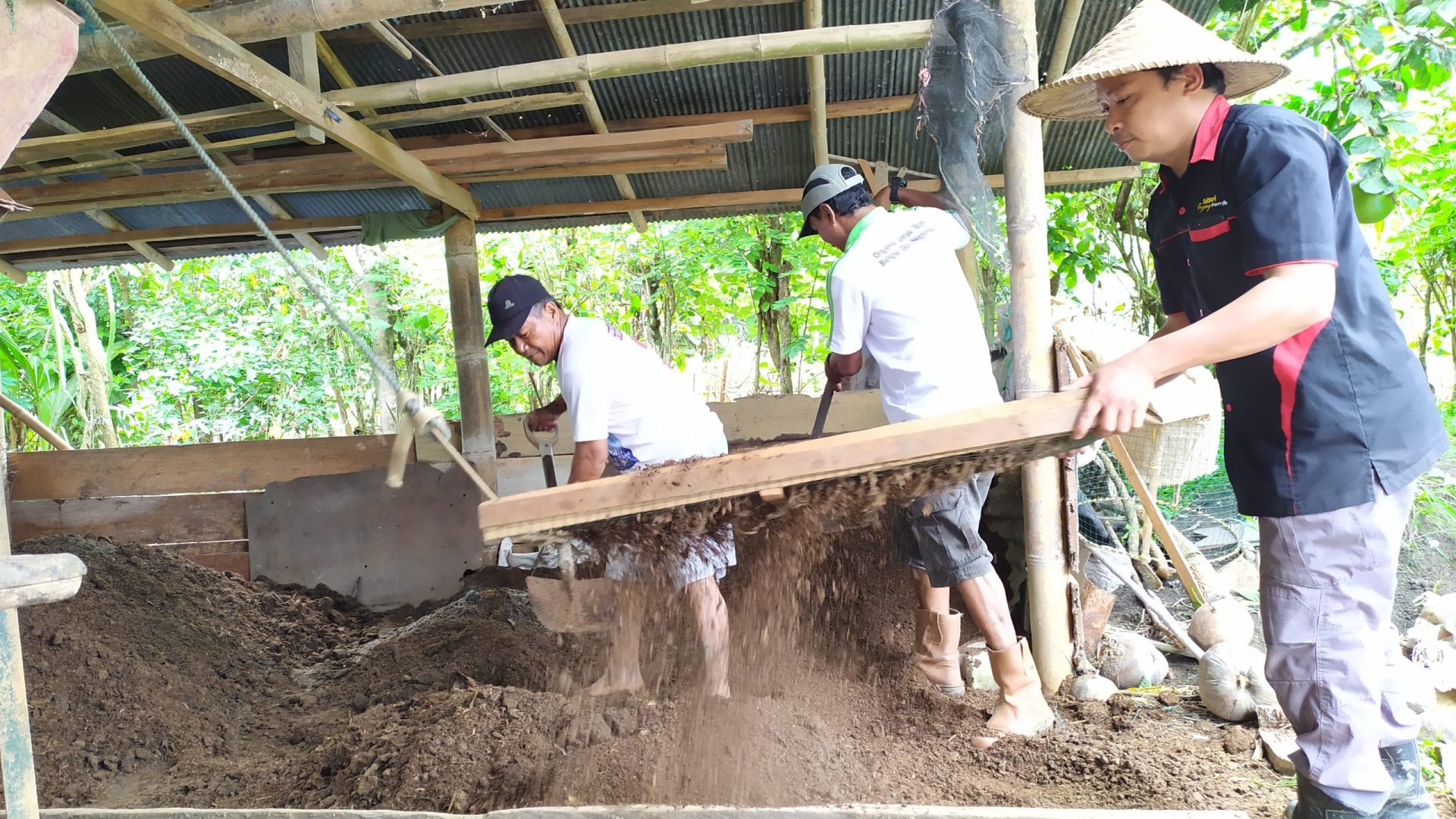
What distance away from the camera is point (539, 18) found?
158 inches

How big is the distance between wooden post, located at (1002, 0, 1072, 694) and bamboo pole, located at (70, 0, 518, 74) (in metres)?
1.94

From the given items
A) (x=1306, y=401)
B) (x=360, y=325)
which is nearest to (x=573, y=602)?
(x=1306, y=401)

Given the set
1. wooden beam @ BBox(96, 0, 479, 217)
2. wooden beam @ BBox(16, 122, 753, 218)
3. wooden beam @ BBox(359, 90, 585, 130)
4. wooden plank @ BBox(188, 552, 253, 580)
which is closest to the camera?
wooden beam @ BBox(96, 0, 479, 217)

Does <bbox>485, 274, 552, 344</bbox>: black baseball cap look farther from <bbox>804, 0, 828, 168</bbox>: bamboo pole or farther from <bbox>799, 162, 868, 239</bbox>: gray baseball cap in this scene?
<bbox>804, 0, 828, 168</bbox>: bamboo pole

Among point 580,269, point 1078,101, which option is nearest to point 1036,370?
point 1078,101

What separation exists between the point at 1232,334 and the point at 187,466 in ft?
21.9

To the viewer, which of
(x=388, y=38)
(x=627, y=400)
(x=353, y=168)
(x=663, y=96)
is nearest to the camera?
(x=627, y=400)

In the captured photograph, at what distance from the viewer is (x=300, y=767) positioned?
10.3ft

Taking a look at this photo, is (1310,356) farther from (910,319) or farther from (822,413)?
(822,413)

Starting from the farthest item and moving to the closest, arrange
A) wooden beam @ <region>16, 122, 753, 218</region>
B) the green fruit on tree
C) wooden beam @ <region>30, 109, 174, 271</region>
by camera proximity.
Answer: wooden beam @ <region>16, 122, 753, 218</region>, wooden beam @ <region>30, 109, 174, 271</region>, the green fruit on tree

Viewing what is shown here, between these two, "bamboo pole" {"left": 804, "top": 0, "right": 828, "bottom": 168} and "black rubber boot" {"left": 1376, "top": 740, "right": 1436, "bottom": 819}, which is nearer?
"black rubber boot" {"left": 1376, "top": 740, "right": 1436, "bottom": 819}

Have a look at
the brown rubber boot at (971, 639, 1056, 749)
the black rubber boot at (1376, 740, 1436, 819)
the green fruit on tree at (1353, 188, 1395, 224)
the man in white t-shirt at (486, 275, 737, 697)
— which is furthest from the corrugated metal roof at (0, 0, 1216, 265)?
the black rubber boot at (1376, 740, 1436, 819)

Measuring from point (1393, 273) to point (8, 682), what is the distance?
9361 millimetres

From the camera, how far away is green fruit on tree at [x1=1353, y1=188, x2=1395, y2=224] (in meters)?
3.58
